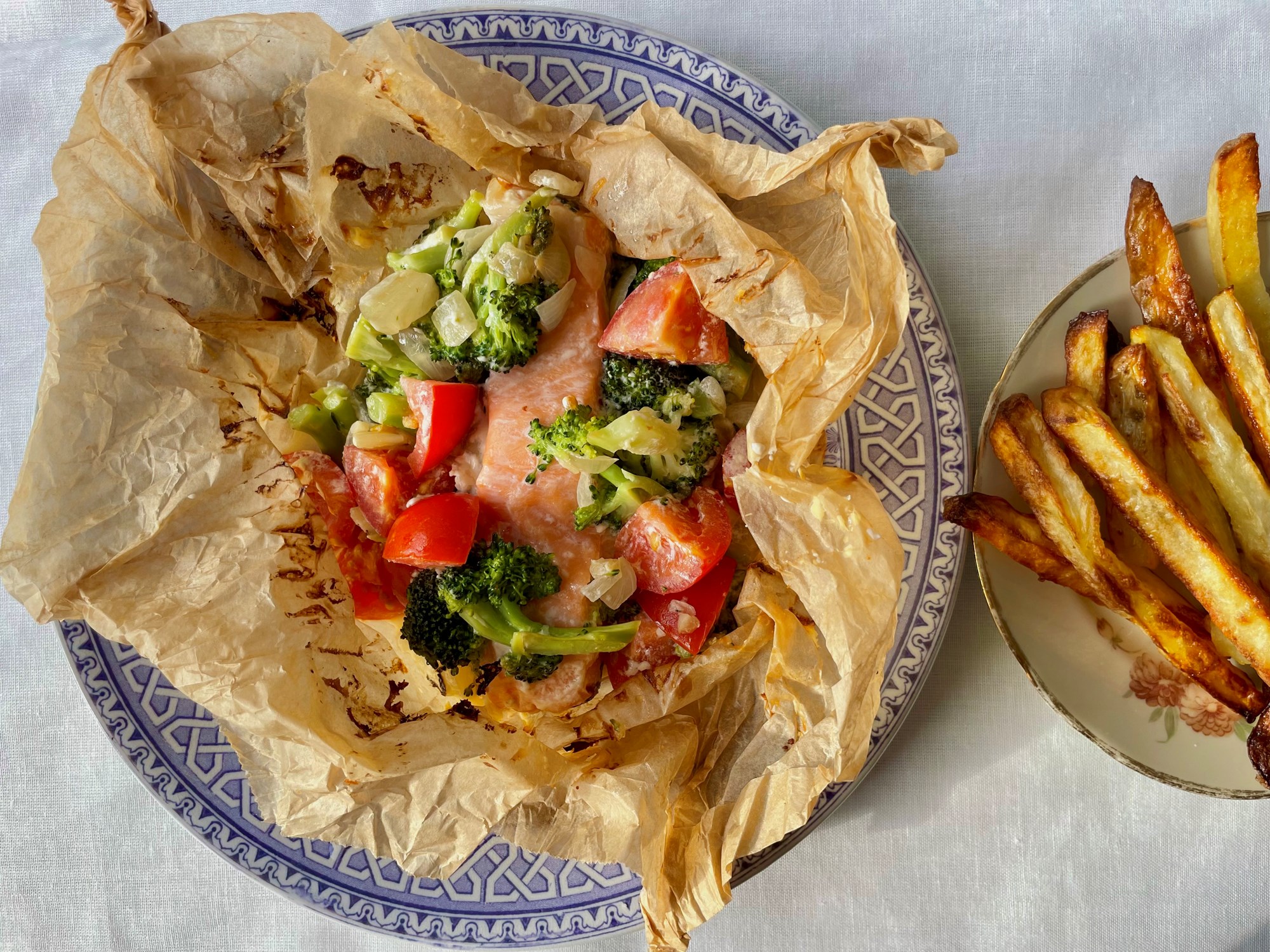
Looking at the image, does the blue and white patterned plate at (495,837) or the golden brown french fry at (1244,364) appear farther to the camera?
the blue and white patterned plate at (495,837)

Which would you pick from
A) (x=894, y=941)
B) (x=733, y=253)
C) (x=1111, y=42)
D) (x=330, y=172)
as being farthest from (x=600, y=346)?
(x=894, y=941)

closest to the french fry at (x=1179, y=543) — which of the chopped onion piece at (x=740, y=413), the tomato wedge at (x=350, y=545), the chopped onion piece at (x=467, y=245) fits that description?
the chopped onion piece at (x=740, y=413)

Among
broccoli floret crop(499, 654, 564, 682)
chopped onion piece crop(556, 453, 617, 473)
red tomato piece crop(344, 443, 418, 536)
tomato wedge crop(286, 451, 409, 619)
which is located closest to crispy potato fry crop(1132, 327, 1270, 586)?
chopped onion piece crop(556, 453, 617, 473)

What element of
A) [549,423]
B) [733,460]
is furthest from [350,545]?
[733,460]

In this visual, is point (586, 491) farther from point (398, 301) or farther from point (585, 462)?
point (398, 301)

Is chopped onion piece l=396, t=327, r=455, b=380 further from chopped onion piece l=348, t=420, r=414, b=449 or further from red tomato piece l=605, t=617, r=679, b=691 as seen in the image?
red tomato piece l=605, t=617, r=679, b=691

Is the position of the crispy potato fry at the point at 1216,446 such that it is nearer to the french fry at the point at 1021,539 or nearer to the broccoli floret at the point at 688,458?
the french fry at the point at 1021,539
